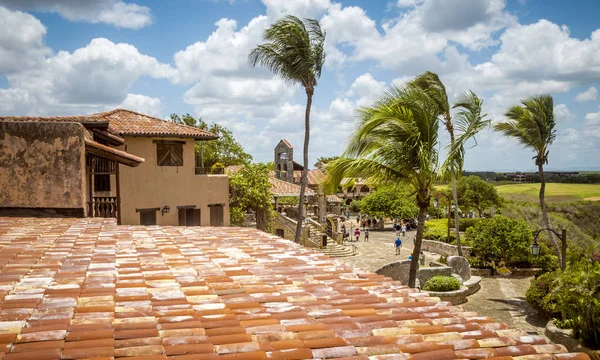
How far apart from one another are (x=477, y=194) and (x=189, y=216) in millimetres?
37128

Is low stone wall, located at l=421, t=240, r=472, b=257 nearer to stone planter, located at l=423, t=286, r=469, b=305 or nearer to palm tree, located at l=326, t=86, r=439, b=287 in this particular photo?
stone planter, located at l=423, t=286, r=469, b=305

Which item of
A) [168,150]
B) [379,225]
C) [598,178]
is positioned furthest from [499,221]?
[598,178]

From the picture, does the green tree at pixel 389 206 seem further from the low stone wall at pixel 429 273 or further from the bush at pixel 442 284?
the bush at pixel 442 284

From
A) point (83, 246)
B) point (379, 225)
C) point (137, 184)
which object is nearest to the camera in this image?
point (83, 246)

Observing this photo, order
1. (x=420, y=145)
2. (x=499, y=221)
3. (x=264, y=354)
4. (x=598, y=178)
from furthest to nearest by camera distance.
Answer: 1. (x=598, y=178)
2. (x=499, y=221)
3. (x=420, y=145)
4. (x=264, y=354)

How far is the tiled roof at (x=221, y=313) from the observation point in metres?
3.32

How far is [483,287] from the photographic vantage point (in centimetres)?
2495

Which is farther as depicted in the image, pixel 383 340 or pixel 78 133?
pixel 78 133

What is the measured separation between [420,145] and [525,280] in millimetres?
16945

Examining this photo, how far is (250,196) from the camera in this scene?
95.1 ft

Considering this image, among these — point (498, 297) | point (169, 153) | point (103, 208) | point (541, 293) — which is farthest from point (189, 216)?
point (541, 293)

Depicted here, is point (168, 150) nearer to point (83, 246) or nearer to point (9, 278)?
point (83, 246)

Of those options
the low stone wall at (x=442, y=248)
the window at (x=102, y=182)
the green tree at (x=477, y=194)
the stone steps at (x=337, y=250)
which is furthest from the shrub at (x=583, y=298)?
the green tree at (x=477, y=194)

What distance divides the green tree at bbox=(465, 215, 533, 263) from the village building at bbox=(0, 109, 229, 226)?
15334 millimetres
